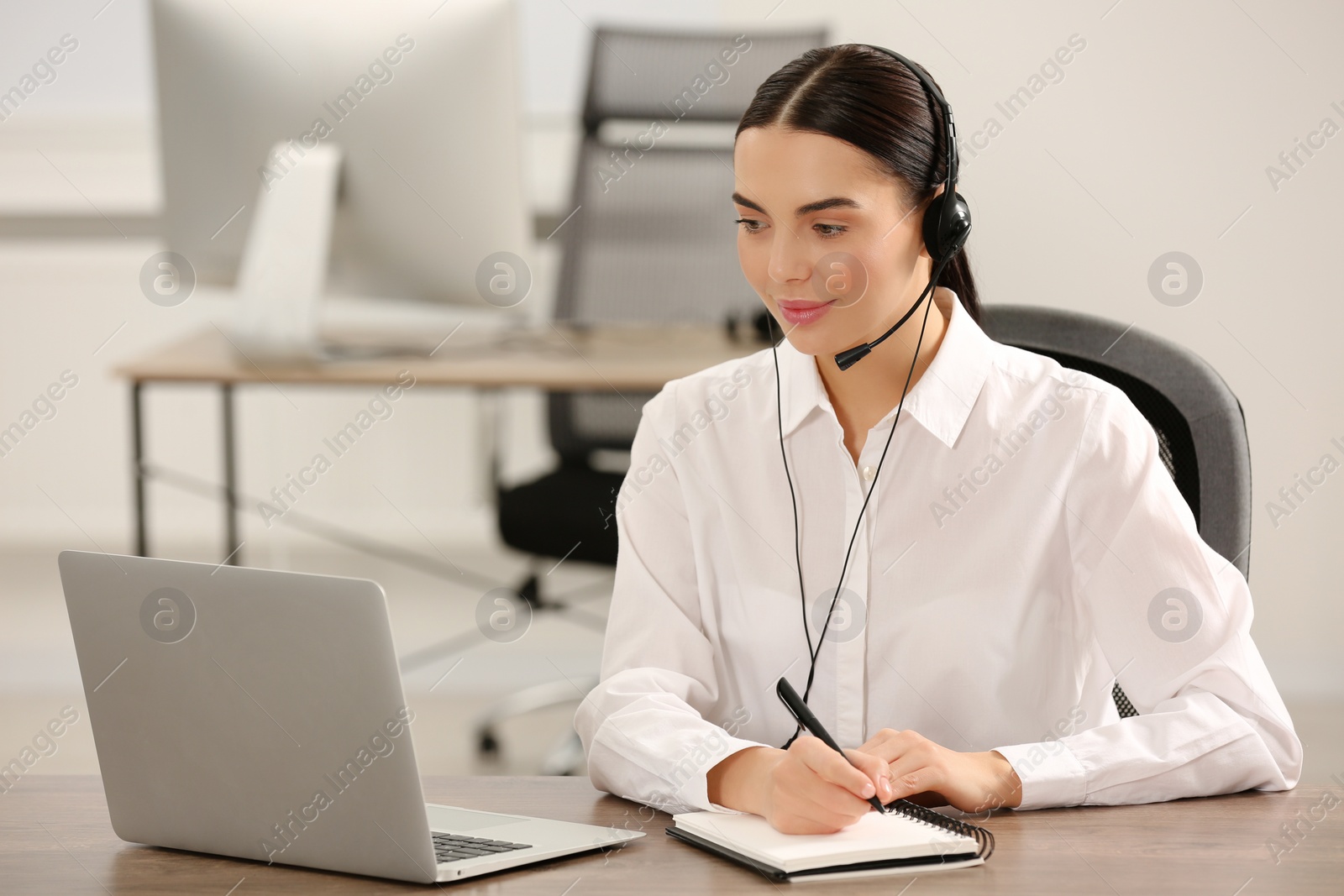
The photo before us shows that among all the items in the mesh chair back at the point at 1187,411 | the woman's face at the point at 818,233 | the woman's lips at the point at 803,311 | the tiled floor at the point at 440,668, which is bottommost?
the tiled floor at the point at 440,668

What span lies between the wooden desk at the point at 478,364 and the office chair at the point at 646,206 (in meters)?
0.08

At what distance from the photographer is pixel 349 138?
2186 millimetres

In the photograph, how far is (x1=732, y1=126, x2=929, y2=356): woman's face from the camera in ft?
3.72

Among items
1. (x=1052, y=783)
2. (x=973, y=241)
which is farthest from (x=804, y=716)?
(x=973, y=241)

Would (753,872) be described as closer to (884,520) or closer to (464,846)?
(464,846)

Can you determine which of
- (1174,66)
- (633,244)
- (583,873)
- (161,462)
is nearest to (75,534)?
(161,462)

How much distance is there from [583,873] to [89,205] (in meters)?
3.45

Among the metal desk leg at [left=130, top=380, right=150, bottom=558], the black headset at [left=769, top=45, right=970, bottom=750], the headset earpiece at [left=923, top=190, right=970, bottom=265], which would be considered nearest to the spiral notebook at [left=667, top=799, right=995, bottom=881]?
the black headset at [left=769, top=45, right=970, bottom=750]

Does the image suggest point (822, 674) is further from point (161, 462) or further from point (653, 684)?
point (161, 462)

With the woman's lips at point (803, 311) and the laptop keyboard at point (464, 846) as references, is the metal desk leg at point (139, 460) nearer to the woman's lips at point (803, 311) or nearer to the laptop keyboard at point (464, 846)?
the woman's lips at point (803, 311)

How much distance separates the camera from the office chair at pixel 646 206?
8.87 ft

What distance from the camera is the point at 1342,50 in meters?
2.88

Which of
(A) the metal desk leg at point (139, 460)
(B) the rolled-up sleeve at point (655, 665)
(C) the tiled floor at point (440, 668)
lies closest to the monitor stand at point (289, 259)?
(A) the metal desk leg at point (139, 460)

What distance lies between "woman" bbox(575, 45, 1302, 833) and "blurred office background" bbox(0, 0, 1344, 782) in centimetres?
124
